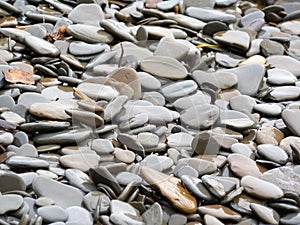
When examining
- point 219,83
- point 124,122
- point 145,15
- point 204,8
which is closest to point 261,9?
point 204,8

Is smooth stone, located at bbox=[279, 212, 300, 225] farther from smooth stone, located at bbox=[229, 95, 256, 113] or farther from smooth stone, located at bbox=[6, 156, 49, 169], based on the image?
smooth stone, located at bbox=[6, 156, 49, 169]

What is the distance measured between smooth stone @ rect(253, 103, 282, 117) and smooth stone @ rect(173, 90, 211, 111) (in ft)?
0.39

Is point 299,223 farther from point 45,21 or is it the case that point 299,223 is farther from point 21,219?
point 45,21

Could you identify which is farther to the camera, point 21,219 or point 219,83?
point 219,83

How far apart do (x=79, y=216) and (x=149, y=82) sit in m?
0.46

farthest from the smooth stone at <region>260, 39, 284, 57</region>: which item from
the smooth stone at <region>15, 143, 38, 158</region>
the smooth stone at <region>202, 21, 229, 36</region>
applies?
the smooth stone at <region>15, 143, 38, 158</region>

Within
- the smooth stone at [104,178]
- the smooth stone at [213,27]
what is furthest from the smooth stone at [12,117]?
the smooth stone at [213,27]

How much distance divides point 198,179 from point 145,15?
2.38 feet

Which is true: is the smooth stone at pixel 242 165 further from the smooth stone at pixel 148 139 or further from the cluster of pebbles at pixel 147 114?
the smooth stone at pixel 148 139

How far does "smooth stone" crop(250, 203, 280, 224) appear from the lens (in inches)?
45.6

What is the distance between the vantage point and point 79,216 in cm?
112

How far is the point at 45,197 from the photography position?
1155mm

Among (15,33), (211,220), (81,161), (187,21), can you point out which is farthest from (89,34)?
(211,220)

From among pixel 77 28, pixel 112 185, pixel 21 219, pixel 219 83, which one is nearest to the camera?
pixel 21 219
